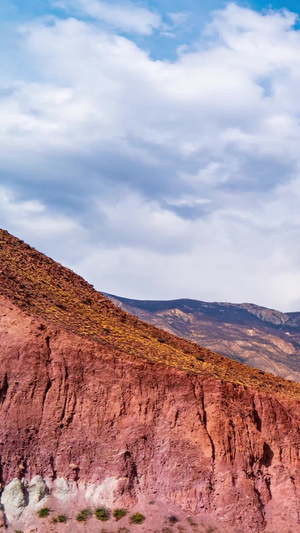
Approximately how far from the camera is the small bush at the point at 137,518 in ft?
67.2

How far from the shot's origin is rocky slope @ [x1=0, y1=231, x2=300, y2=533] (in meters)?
20.8

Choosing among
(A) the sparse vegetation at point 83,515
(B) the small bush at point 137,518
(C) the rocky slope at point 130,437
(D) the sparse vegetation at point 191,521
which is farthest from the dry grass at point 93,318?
(A) the sparse vegetation at point 83,515

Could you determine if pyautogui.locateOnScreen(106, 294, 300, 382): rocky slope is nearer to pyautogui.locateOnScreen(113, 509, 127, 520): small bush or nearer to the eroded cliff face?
the eroded cliff face

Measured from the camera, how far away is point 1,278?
2717 centimetres

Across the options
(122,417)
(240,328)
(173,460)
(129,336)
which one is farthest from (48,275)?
(240,328)

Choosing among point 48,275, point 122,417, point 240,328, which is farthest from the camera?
point 240,328

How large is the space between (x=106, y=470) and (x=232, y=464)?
18.0ft

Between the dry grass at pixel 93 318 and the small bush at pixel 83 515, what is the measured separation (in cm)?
725

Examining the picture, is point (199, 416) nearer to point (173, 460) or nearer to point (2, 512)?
point (173, 460)

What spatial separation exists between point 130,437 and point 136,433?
313mm

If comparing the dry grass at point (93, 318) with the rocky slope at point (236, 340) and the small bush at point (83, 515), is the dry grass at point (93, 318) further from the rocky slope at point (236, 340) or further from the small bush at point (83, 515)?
→ the rocky slope at point (236, 340)

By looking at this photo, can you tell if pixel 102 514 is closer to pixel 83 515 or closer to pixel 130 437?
pixel 83 515

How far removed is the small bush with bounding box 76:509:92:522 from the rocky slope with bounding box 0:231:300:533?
187mm

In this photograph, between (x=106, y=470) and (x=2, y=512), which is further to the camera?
(x=106, y=470)
